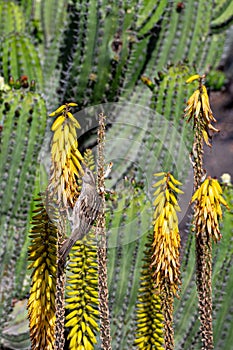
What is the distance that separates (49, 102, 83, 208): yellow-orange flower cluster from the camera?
2.61 metres

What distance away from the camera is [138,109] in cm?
489

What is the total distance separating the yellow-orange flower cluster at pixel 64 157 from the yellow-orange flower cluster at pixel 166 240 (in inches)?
10.4

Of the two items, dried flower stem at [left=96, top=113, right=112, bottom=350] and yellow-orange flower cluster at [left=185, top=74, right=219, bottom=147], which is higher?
yellow-orange flower cluster at [left=185, top=74, right=219, bottom=147]

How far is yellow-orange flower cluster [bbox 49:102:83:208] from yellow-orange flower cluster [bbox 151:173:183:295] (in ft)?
0.87

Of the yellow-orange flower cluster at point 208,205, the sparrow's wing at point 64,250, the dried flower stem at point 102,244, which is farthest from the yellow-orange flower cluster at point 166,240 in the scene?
the sparrow's wing at point 64,250

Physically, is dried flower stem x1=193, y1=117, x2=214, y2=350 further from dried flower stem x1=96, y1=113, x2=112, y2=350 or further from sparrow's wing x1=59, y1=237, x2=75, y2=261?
sparrow's wing x1=59, y1=237, x2=75, y2=261

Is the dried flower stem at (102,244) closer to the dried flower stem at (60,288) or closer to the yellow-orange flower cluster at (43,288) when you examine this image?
the dried flower stem at (60,288)

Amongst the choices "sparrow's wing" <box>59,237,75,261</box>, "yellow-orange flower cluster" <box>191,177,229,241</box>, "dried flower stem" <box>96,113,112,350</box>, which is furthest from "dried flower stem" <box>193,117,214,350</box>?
"sparrow's wing" <box>59,237,75,261</box>

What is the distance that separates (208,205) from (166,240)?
17 cm

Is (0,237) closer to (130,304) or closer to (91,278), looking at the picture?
(130,304)

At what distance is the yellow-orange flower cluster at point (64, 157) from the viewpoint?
8.57 feet

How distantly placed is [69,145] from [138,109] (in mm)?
2302

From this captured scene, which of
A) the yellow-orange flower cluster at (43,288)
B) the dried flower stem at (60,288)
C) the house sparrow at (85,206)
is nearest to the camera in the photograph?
the dried flower stem at (60,288)

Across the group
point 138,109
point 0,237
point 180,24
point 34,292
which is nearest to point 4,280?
point 0,237
